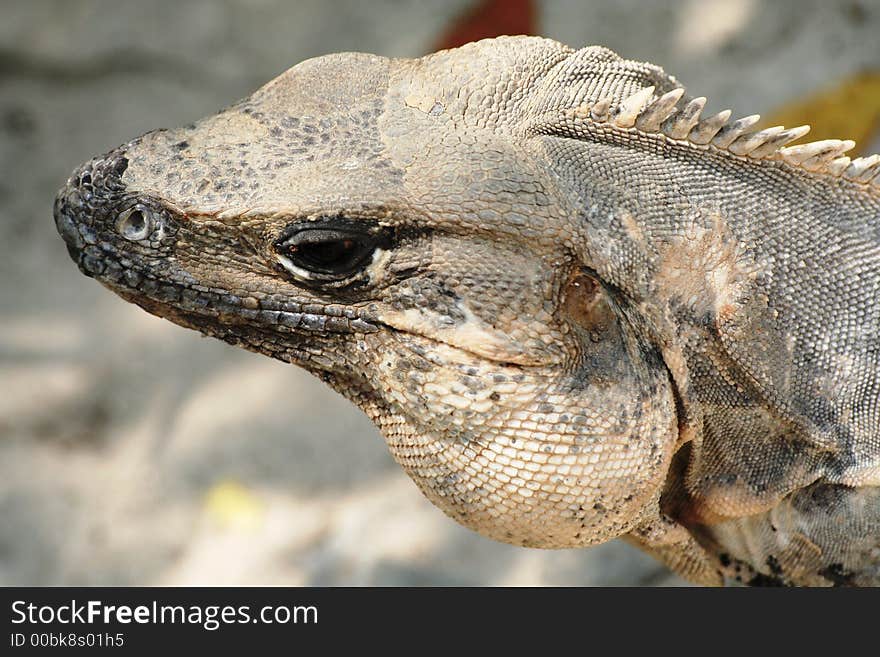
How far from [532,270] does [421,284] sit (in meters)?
0.28

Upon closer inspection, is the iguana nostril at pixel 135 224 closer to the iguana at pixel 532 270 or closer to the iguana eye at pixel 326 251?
the iguana at pixel 532 270

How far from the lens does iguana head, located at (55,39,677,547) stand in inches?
104

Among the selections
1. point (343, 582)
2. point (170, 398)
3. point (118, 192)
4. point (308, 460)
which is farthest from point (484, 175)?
point (170, 398)

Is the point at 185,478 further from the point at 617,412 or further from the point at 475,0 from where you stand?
the point at 617,412

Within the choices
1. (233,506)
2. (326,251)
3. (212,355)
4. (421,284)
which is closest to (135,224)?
(326,251)

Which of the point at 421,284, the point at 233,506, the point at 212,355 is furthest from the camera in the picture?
the point at 212,355

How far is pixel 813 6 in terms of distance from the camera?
21.2 feet

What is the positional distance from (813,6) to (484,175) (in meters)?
4.60

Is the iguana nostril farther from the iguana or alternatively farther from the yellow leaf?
the yellow leaf

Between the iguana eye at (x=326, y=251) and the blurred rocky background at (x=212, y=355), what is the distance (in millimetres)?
2847

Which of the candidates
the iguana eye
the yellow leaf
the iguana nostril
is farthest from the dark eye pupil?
the yellow leaf

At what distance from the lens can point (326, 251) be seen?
2672 millimetres

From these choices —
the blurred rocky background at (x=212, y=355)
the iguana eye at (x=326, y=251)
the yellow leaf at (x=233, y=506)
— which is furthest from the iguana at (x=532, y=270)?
the yellow leaf at (x=233, y=506)

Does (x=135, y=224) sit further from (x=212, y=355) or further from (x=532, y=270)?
(x=212, y=355)
